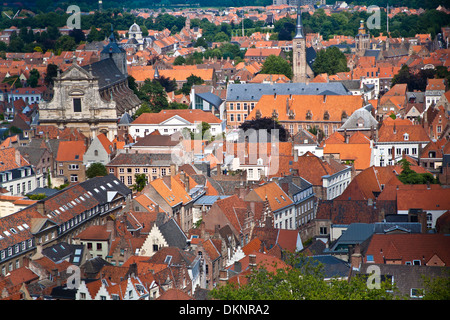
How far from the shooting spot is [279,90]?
60.7m

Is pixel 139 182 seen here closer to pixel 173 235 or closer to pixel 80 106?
pixel 173 235

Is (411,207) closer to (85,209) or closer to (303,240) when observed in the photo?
(303,240)

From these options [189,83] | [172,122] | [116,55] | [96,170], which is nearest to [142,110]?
[172,122]

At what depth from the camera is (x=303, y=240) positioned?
30.0 meters

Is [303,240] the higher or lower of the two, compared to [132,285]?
lower

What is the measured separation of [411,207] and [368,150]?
11.1 m

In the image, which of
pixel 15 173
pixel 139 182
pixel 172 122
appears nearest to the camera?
pixel 15 173

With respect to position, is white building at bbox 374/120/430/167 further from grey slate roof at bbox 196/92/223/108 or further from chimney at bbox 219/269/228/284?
chimney at bbox 219/269/228/284

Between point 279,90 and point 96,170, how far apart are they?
80.4 ft

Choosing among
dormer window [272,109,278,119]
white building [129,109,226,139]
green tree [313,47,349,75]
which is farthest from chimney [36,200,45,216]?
green tree [313,47,349,75]

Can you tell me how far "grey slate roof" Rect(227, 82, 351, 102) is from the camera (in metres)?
59.7

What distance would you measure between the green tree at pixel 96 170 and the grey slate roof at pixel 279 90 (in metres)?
21.4

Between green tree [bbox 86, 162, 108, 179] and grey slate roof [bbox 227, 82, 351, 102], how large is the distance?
70.1 feet
